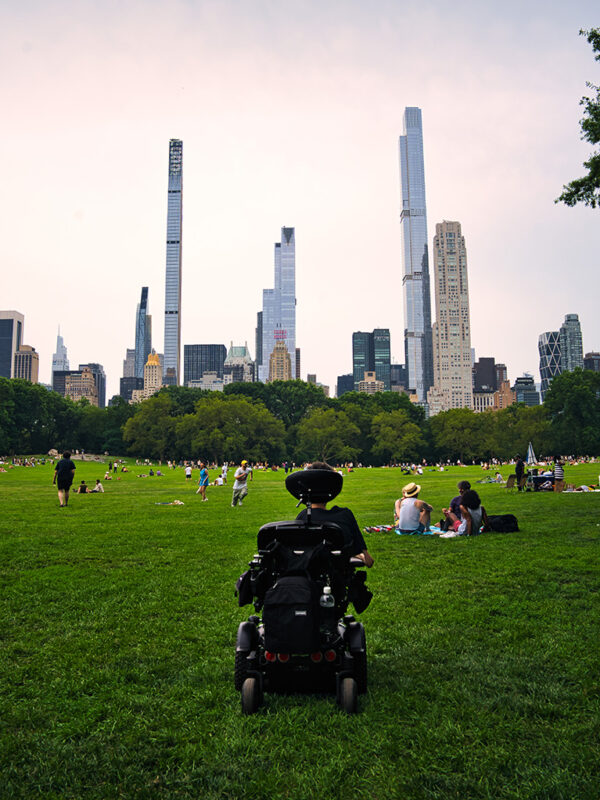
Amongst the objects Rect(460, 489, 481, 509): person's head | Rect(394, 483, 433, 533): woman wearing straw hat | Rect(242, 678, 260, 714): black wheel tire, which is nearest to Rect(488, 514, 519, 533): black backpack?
Rect(460, 489, 481, 509): person's head

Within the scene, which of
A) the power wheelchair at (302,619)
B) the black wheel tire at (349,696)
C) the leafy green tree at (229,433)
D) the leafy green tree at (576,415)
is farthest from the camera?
the leafy green tree at (576,415)

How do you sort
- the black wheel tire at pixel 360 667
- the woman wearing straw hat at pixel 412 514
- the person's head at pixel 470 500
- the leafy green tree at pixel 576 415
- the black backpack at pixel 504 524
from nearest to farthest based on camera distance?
the black wheel tire at pixel 360 667 < the person's head at pixel 470 500 < the woman wearing straw hat at pixel 412 514 < the black backpack at pixel 504 524 < the leafy green tree at pixel 576 415

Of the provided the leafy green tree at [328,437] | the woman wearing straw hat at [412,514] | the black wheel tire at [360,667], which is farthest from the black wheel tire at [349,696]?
the leafy green tree at [328,437]

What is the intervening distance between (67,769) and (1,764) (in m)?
0.43

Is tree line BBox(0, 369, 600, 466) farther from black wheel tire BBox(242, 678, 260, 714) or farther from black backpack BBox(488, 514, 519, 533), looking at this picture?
black wheel tire BBox(242, 678, 260, 714)

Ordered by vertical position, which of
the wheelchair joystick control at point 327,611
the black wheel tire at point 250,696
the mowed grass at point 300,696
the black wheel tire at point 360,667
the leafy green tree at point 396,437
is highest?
the leafy green tree at point 396,437

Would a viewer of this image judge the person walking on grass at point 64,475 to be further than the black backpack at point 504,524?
Yes

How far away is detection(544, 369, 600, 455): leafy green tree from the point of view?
297ft

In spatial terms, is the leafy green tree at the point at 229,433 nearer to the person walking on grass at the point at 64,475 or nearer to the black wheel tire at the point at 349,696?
the person walking on grass at the point at 64,475

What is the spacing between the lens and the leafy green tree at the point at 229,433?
85188 mm

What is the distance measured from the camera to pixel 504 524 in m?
13.8

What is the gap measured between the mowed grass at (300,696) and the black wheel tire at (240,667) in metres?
0.17

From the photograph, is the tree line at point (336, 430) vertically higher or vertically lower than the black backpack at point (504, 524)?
higher

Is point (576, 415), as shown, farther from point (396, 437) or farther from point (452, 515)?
point (452, 515)
